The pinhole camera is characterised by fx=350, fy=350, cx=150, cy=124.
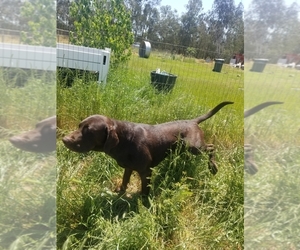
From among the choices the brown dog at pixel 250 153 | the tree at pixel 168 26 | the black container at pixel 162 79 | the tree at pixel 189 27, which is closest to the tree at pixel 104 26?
the tree at pixel 168 26

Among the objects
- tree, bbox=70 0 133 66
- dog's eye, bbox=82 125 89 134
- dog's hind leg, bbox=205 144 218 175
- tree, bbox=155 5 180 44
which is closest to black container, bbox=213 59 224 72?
tree, bbox=155 5 180 44

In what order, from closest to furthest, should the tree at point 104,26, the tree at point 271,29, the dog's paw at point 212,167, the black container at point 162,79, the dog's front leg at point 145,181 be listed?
the tree at point 271,29
the dog's front leg at point 145,181
the dog's paw at point 212,167
the black container at point 162,79
the tree at point 104,26

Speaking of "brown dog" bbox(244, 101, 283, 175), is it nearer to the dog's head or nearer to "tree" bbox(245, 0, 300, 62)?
"tree" bbox(245, 0, 300, 62)

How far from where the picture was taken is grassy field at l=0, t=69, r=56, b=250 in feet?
4.04

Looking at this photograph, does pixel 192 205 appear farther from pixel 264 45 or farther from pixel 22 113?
pixel 22 113

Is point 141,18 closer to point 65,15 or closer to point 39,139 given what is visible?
point 65,15

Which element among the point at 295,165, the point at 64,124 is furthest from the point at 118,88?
the point at 295,165

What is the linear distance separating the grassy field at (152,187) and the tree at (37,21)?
1.39 metres

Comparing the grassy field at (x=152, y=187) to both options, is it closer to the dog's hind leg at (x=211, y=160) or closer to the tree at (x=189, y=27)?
the dog's hind leg at (x=211, y=160)

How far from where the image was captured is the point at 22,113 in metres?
1.24

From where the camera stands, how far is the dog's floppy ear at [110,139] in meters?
2.80

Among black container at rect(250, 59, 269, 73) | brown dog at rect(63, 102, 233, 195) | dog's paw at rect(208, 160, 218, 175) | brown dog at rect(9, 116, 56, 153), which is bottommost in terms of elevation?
Answer: dog's paw at rect(208, 160, 218, 175)

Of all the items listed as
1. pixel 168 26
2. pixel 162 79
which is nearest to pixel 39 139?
pixel 162 79

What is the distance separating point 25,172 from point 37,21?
553 millimetres
